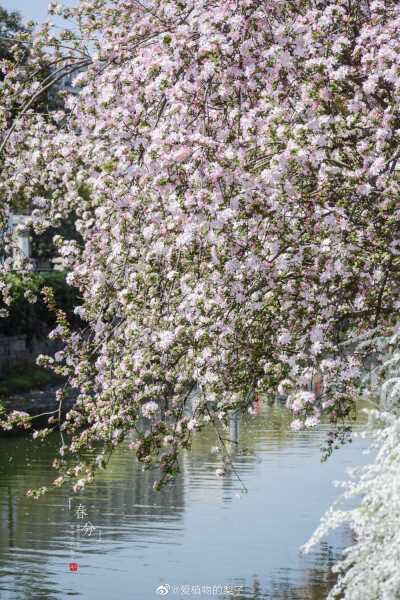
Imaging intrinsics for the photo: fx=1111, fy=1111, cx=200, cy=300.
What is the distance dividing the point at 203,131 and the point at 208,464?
43.9 ft

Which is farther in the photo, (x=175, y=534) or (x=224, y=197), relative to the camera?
(x=175, y=534)

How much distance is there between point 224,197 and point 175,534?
658cm

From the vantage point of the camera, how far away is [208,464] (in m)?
21.6

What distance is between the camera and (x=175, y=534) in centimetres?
1415

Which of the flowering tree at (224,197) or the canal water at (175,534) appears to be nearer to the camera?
the flowering tree at (224,197)

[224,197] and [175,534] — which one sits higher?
[224,197]

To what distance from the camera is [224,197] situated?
8.80 m

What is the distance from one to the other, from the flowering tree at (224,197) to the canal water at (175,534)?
70.1 inches

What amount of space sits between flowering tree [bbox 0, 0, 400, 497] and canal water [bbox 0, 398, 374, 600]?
178cm

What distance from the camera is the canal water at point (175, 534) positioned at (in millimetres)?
11500

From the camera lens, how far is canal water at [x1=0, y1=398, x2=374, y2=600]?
11.5m

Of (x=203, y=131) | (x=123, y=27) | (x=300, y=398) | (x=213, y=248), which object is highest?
(x=123, y=27)

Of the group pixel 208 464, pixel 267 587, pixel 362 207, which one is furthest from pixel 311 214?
pixel 208 464

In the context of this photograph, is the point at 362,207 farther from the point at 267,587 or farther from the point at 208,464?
the point at 208,464
